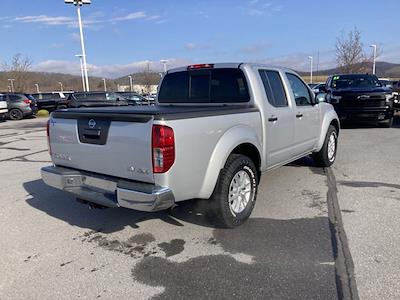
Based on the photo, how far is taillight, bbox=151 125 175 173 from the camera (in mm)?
3316

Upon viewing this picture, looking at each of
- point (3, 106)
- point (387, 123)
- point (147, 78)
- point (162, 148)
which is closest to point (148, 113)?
point (162, 148)

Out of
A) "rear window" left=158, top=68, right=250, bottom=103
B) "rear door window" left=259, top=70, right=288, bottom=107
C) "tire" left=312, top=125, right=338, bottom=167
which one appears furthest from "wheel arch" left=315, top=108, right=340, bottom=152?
"rear window" left=158, top=68, right=250, bottom=103

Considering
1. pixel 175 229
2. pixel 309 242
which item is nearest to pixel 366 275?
pixel 309 242

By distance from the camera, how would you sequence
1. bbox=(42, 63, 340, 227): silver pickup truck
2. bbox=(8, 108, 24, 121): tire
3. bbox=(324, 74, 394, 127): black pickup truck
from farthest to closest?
bbox=(8, 108, 24, 121): tire
bbox=(324, 74, 394, 127): black pickup truck
bbox=(42, 63, 340, 227): silver pickup truck

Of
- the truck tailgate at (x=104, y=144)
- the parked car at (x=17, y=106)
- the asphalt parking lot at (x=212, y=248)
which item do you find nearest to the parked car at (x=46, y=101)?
the parked car at (x=17, y=106)

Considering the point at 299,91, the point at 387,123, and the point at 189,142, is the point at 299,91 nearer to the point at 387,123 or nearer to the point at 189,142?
the point at 189,142

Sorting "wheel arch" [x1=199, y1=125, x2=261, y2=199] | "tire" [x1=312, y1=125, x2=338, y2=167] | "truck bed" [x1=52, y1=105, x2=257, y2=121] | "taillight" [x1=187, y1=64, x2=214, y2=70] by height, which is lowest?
"tire" [x1=312, y1=125, x2=338, y2=167]

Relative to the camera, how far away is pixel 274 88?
17.3 feet

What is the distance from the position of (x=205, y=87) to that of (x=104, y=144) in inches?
76.6

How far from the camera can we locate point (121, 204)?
11.7 ft

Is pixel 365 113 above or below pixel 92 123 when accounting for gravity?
below

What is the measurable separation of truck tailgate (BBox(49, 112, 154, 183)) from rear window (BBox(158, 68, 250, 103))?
1786mm

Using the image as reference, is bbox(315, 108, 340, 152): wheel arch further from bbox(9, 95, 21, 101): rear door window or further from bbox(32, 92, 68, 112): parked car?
bbox(32, 92, 68, 112): parked car

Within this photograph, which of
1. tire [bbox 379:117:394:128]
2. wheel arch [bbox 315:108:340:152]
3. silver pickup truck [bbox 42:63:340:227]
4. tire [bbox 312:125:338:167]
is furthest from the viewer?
tire [bbox 379:117:394:128]
